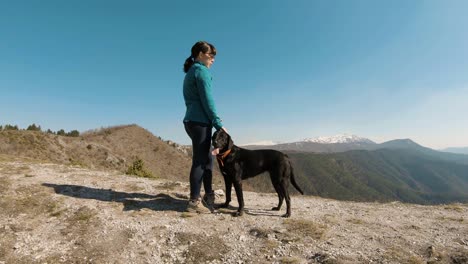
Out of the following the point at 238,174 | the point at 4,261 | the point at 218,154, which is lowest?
the point at 4,261

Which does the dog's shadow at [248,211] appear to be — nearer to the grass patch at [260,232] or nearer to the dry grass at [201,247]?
the grass patch at [260,232]

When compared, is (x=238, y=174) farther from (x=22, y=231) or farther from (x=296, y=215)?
(x=22, y=231)

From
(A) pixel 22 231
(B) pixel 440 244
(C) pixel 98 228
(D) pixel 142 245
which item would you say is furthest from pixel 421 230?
(A) pixel 22 231

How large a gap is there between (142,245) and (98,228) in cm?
120

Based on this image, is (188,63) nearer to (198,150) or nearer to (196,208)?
(198,150)

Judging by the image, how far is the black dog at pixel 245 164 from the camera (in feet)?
20.7

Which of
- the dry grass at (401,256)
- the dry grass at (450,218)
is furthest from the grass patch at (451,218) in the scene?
the dry grass at (401,256)

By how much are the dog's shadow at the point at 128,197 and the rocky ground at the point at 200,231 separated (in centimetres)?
3

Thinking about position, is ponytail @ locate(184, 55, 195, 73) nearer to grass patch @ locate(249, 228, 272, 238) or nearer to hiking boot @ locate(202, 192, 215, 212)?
hiking boot @ locate(202, 192, 215, 212)

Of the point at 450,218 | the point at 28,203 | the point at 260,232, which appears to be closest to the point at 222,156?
the point at 260,232

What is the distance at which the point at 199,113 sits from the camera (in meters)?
6.33

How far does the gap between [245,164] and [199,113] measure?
64.5 inches

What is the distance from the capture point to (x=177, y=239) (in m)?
5.12

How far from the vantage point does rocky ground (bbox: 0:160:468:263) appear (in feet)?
15.0
